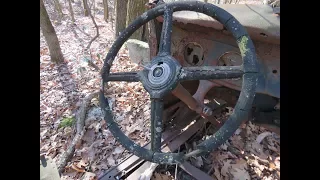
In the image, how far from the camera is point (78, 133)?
9.37 feet

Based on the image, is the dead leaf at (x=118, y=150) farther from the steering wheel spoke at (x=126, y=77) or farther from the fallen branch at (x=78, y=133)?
the steering wheel spoke at (x=126, y=77)

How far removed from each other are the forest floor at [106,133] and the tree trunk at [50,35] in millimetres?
474

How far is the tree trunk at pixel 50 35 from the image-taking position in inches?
196

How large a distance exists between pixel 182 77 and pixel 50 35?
4465 mm

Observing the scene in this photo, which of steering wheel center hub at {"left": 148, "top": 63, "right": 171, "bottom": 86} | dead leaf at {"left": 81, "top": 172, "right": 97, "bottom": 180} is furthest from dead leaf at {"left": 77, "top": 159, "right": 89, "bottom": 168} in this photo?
steering wheel center hub at {"left": 148, "top": 63, "right": 171, "bottom": 86}

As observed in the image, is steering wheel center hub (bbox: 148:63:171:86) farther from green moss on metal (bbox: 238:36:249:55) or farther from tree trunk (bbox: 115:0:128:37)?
tree trunk (bbox: 115:0:128:37)

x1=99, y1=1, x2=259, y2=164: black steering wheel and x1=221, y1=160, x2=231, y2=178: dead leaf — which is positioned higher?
x1=99, y1=1, x2=259, y2=164: black steering wheel

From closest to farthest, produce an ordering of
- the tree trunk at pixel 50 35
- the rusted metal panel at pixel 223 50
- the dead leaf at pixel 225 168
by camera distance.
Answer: the rusted metal panel at pixel 223 50 → the dead leaf at pixel 225 168 → the tree trunk at pixel 50 35

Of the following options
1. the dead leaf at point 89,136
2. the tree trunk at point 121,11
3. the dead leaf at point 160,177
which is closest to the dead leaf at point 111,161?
the dead leaf at point 89,136

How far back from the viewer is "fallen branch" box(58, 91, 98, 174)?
2.51 m

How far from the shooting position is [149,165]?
7.13ft

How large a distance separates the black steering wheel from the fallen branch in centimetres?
111
